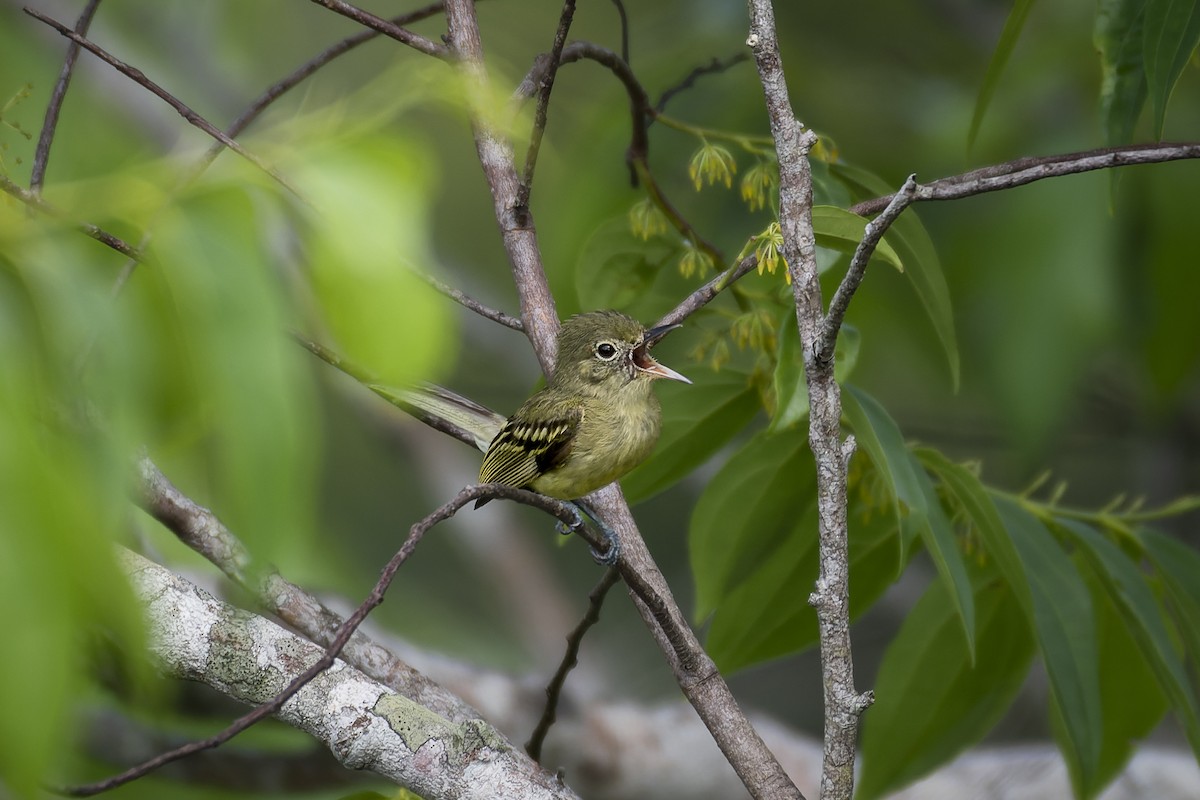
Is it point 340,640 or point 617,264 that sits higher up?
point 617,264

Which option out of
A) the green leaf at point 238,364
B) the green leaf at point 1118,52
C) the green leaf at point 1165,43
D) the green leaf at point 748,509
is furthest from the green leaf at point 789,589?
the green leaf at point 238,364

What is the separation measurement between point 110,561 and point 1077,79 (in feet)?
12.3

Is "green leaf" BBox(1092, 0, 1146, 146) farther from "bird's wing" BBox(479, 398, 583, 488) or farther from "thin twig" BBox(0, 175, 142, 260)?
"thin twig" BBox(0, 175, 142, 260)

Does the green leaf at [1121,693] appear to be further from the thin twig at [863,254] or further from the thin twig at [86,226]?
the thin twig at [86,226]

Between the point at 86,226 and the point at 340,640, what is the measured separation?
602mm

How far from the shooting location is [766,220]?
3.73 meters

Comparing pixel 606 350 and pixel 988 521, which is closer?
pixel 988 521

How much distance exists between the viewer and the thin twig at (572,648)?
6.41 feet

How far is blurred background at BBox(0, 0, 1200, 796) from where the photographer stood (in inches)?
131

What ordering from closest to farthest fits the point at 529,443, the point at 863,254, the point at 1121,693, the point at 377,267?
the point at 377,267
the point at 863,254
the point at 1121,693
the point at 529,443

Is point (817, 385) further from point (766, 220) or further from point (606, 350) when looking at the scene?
point (766, 220)

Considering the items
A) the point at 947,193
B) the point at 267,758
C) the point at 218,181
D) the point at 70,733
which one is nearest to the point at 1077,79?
the point at 947,193

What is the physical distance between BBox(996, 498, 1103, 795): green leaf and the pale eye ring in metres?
1.08

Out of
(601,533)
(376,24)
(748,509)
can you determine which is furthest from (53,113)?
(748,509)
